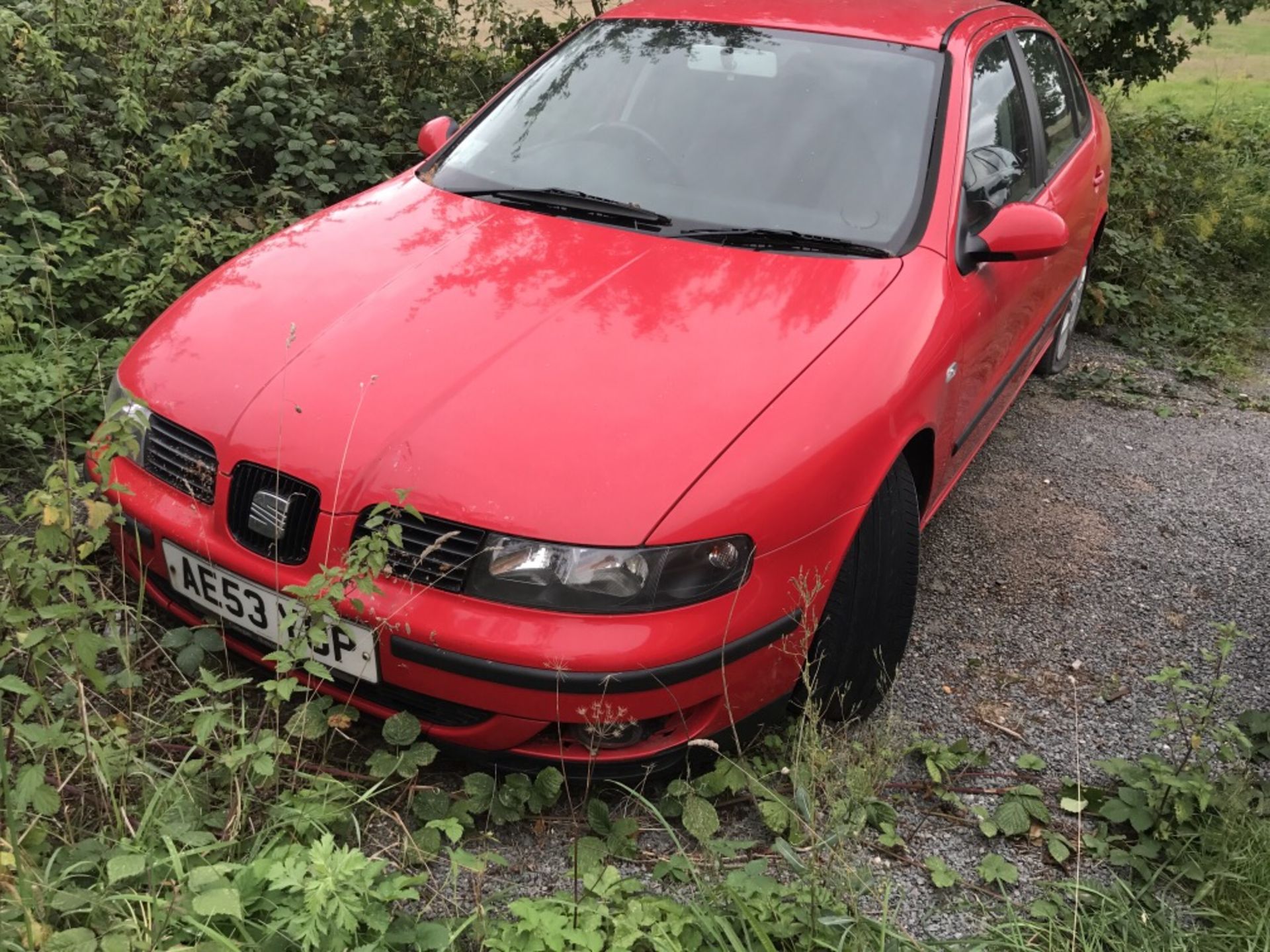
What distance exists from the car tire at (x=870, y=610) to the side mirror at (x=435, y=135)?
180 centimetres

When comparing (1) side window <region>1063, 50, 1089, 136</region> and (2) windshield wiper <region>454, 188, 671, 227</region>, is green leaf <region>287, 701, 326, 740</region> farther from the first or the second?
(1) side window <region>1063, 50, 1089, 136</region>

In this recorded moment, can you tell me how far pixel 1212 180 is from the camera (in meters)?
6.76

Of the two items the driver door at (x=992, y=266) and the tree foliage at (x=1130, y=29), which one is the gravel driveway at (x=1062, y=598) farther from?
the tree foliage at (x=1130, y=29)

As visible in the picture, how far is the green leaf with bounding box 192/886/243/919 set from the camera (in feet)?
5.15

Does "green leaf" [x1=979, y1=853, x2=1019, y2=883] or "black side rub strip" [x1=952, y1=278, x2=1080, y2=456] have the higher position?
"black side rub strip" [x1=952, y1=278, x2=1080, y2=456]

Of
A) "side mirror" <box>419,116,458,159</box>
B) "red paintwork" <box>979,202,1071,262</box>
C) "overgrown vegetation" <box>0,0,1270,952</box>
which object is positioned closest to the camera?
"overgrown vegetation" <box>0,0,1270,952</box>

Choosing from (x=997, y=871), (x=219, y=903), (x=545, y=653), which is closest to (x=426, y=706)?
(x=545, y=653)

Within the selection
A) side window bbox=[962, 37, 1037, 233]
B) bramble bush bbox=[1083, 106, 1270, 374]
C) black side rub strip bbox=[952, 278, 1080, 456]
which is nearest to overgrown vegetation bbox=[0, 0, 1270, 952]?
black side rub strip bbox=[952, 278, 1080, 456]

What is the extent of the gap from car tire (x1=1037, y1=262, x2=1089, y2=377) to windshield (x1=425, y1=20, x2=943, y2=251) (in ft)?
6.26

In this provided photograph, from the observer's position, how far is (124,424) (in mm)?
2033

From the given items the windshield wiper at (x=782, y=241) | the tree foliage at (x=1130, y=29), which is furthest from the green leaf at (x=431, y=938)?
the tree foliage at (x=1130, y=29)

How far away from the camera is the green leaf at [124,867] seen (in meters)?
1.63

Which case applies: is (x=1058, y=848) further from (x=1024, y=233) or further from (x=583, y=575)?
(x=1024, y=233)

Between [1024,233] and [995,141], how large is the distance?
0.57m
